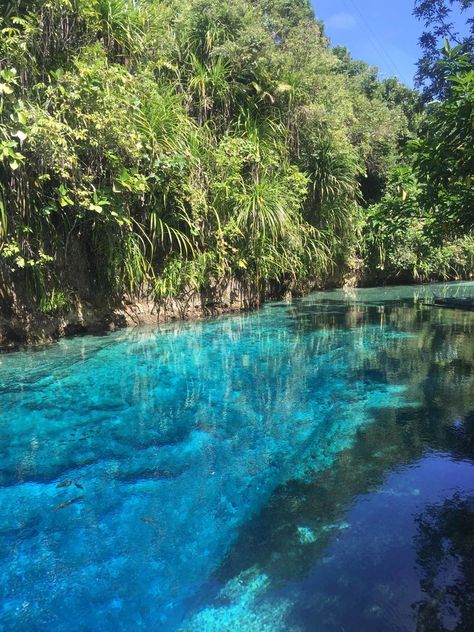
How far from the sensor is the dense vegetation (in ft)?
20.2

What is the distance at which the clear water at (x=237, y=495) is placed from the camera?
2.03m

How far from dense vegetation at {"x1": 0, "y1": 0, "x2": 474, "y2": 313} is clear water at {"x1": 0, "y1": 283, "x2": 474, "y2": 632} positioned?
240 centimetres

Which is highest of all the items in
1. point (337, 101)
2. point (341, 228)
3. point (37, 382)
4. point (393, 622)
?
point (337, 101)

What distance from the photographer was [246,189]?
9820mm

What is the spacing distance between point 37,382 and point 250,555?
3646 millimetres

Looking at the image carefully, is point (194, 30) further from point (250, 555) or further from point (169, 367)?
point (250, 555)

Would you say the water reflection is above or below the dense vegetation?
below

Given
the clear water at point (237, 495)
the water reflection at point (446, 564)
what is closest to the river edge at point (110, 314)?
the clear water at point (237, 495)

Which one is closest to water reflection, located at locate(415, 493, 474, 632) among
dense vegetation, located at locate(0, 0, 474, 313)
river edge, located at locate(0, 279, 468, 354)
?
dense vegetation, located at locate(0, 0, 474, 313)

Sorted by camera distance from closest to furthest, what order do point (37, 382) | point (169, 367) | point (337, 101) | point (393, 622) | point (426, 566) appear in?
point (393, 622) < point (426, 566) < point (37, 382) < point (169, 367) < point (337, 101)

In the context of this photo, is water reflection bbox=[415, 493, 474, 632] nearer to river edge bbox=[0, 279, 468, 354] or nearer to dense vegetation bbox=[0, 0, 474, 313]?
dense vegetation bbox=[0, 0, 474, 313]

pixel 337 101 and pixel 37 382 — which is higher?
pixel 337 101

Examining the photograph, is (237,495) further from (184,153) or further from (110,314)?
(184,153)

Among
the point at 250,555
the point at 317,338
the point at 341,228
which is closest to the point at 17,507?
the point at 250,555
